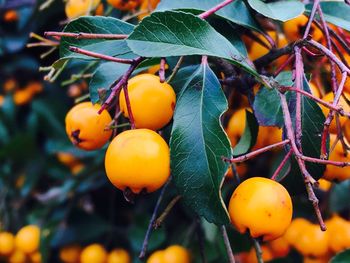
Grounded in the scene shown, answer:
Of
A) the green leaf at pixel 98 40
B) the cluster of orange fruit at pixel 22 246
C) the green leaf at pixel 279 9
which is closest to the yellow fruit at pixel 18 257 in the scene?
the cluster of orange fruit at pixel 22 246

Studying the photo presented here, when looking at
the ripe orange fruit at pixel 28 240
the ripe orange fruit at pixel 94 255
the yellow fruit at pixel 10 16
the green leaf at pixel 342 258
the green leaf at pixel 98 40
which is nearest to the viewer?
the green leaf at pixel 98 40

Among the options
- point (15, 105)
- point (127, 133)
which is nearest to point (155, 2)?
point (127, 133)

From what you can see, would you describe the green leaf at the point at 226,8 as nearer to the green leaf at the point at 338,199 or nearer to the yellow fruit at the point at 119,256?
the green leaf at the point at 338,199

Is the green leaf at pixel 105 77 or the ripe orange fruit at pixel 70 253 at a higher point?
the green leaf at pixel 105 77

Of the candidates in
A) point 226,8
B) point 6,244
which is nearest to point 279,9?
point 226,8

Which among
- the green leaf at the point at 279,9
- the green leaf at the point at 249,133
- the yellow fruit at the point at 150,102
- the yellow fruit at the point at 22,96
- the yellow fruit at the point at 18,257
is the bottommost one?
the yellow fruit at the point at 18,257

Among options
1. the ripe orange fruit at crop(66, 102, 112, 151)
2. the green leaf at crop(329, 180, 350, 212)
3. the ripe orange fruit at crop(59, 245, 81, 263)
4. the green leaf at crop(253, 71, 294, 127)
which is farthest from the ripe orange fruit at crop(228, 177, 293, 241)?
the ripe orange fruit at crop(59, 245, 81, 263)

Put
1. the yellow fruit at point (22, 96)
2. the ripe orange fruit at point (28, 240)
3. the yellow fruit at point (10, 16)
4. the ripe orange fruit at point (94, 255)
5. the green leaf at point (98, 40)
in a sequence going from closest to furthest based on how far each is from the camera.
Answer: the green leaf at point (98, 40) → the ripe orange fruit at point (94, 255) → the ripe orange fruit at point (28, 240) → the yellow fruit at point (10, 16) → the yellow fruit at point (22, 96)

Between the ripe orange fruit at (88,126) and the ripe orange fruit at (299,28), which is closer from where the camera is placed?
the ripe orange fruit at (88,126)
